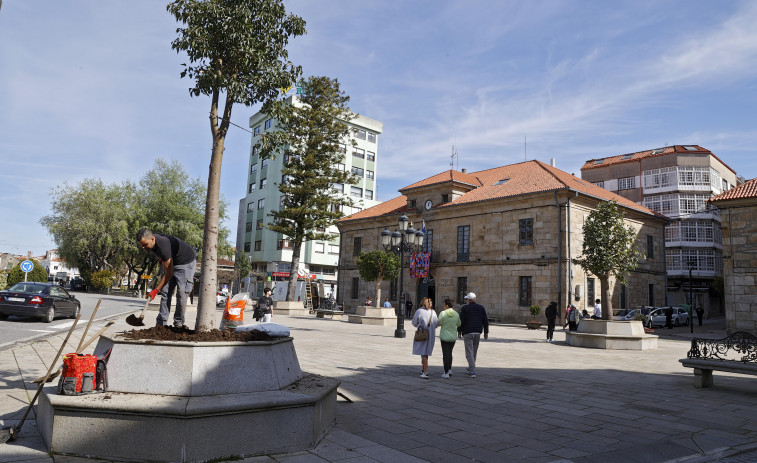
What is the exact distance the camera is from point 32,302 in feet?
51.1

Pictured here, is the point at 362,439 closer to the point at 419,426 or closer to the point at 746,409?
the point at 419,426

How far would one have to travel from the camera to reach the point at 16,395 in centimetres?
583

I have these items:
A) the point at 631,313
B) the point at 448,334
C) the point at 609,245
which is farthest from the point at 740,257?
the point at 448,334

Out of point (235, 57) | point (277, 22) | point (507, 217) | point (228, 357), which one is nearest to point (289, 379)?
point (228, 357)

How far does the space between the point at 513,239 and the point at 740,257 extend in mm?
11305

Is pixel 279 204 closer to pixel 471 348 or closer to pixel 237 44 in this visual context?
pixel 471 348

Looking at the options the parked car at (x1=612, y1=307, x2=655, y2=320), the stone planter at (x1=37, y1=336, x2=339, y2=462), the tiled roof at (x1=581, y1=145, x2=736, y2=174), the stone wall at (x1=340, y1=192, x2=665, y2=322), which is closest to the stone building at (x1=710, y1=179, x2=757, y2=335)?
the parked car at (x1=612, y1=307, x2=655, y2=320)

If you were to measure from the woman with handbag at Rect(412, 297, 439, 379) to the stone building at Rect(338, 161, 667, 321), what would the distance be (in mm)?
19425

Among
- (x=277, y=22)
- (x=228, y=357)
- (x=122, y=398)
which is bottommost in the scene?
(x=122, y=398)

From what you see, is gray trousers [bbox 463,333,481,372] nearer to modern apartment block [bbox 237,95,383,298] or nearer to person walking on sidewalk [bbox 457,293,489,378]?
person walking on sidewalk [bbox 457,293,489,378]

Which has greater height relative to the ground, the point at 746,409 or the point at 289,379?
the point at 289,379

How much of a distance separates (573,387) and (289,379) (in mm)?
5761

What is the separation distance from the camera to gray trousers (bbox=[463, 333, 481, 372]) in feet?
30.8

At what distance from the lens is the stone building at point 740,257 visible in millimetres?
21469
